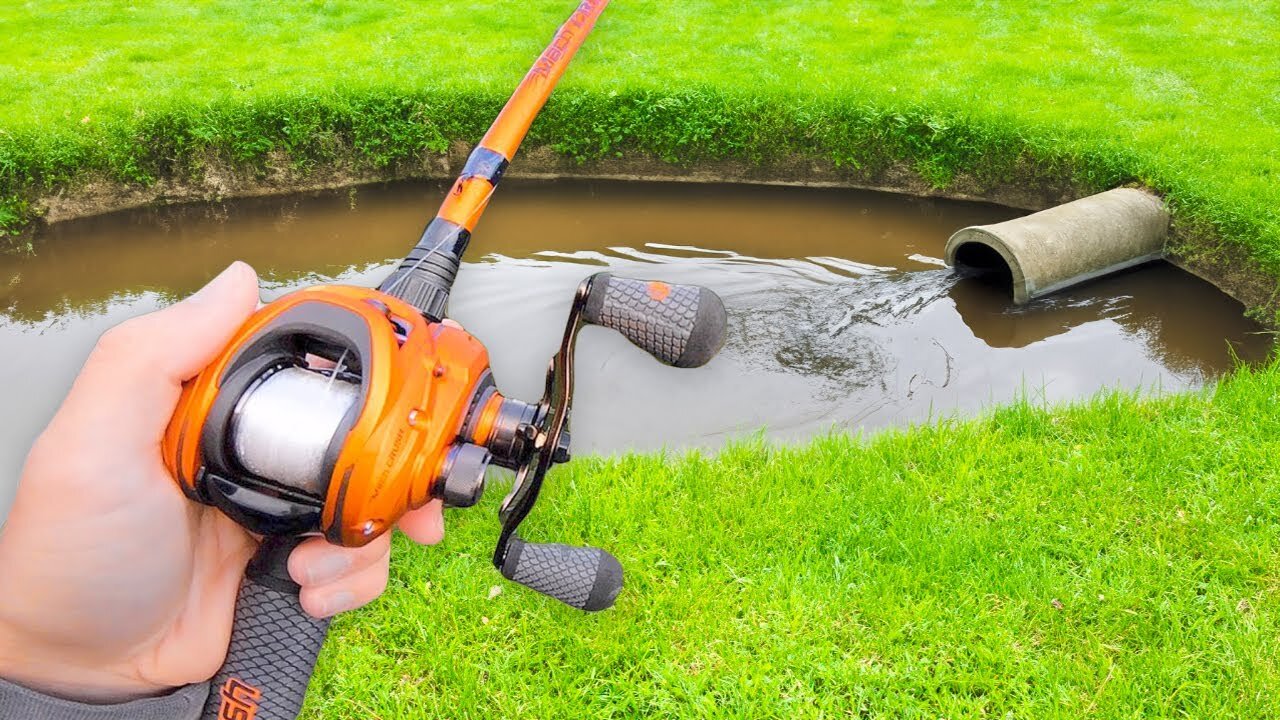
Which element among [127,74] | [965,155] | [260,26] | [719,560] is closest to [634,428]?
[719,560]

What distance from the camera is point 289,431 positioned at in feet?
4.63

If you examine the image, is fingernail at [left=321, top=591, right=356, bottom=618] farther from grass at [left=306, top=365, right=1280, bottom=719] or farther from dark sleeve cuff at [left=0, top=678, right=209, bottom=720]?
grass at [left=306, top=365, right=1280, bottom=719]

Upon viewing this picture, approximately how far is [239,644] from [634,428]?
78.6 inches

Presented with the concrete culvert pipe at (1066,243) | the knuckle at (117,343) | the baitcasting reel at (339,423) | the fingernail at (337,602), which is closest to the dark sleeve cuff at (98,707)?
the fingernail at (337,602)

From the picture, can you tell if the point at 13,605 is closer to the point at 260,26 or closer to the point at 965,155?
the point at 965,155

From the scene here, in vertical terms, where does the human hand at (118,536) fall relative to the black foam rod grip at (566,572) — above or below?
above

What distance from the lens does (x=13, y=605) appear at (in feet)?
4.35

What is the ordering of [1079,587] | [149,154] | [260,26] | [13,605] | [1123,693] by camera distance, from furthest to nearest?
[260,26], [149,154], [1079,587], [1123,693], [13,605]

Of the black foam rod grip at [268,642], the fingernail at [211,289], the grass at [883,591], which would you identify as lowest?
the grass at [883,591]

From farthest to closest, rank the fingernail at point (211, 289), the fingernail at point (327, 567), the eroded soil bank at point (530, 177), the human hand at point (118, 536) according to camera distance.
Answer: the eroded soil bank at point (530, 177) < the fingernail at point (327, 567) < the fingernail at point (211, 289) < the human hand at point (118, 536)

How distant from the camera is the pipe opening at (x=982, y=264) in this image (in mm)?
Answer: 4645

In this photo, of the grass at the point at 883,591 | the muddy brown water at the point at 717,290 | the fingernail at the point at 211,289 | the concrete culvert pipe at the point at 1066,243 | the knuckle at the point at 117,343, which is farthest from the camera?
the concrete culvert pipe at the point at 1066,243

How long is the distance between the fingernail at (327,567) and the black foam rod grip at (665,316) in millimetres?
687

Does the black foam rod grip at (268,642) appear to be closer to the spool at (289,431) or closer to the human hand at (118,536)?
the human hand at (118,536)
